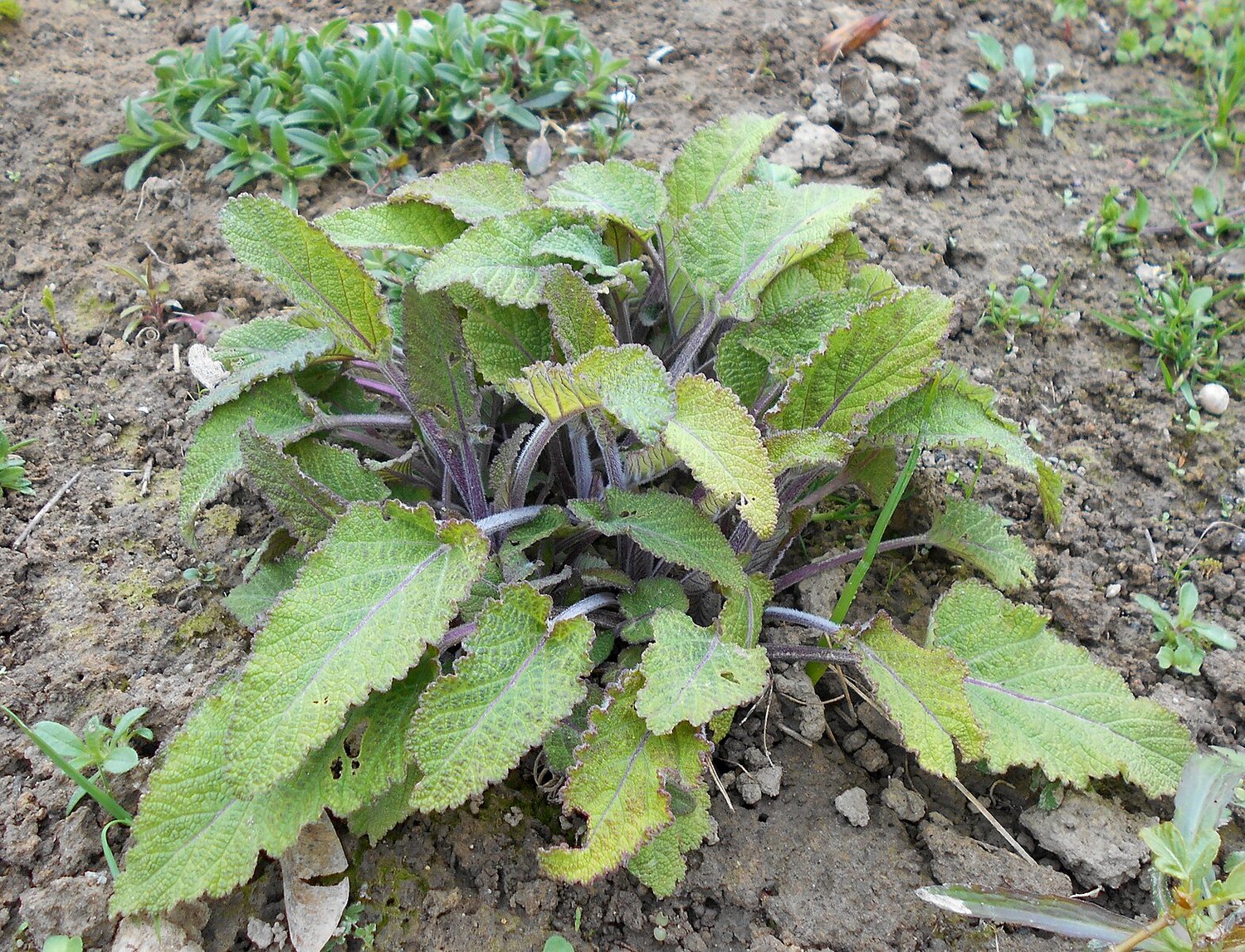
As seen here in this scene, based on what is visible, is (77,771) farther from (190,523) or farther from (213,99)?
(213,99)

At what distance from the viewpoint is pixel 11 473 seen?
223 centimetres

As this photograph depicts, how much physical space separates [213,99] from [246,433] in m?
1.74

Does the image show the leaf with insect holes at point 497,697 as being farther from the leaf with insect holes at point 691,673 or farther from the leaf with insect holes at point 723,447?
the leaf with insect holes at point 723,447

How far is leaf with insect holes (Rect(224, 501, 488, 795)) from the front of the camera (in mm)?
1494

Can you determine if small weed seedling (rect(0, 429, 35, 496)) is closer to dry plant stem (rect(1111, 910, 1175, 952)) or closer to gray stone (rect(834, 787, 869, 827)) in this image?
gray stone (rect(834, 787, 869, 827))

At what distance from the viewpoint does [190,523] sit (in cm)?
195

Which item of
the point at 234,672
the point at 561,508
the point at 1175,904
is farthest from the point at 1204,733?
the point at 234,672

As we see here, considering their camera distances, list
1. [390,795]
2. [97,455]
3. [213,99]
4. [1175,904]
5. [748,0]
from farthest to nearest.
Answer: [748,0]
[213,99]
[97,455]
[390,795]
[1175,904]

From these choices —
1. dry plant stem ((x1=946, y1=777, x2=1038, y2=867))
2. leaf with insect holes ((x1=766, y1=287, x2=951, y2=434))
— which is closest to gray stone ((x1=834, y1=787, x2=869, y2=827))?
dry plant stem ((x1=946, y1=777, x2=1038, y2=867))

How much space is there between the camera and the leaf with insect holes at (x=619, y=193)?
205 cm

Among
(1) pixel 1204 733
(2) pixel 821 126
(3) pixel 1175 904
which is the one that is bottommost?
(1) pixel 1204 733

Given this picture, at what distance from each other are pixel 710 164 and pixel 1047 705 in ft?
4.73

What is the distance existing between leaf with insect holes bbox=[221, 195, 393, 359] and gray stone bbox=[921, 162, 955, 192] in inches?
77.7

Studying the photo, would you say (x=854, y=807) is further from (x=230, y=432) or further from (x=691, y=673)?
(x=230, y=432)
